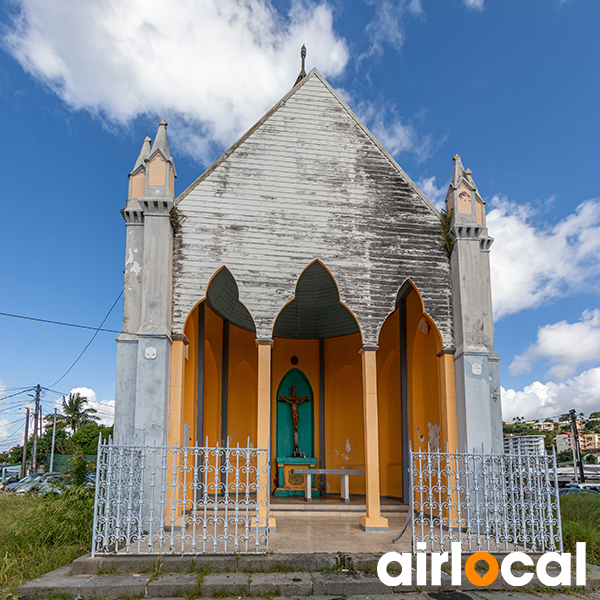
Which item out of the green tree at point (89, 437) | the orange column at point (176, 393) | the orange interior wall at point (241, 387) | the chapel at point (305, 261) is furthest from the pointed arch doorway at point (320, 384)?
the green tree at point (89, 437)

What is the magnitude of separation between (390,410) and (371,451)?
448 centimetres

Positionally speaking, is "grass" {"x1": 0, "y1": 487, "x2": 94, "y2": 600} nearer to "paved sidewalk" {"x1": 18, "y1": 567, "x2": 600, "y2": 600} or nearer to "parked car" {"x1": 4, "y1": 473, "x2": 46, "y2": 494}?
"paved sidewalk" {"x1": 18, "y1": 567, "x2": 600, "y2": 600}

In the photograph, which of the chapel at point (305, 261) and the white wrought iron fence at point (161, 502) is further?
the chapel at point (305, 261)

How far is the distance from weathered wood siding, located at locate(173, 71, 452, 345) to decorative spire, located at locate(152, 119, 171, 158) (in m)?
0.85

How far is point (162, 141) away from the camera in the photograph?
33.2 feet

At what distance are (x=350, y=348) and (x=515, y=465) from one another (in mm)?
7597

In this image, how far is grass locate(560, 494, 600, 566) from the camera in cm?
807

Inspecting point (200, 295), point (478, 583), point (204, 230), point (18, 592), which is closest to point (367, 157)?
point (204, 230)

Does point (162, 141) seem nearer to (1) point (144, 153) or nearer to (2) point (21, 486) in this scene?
(1) point (144, 153)

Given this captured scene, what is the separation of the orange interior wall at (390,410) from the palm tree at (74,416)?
1744 inches

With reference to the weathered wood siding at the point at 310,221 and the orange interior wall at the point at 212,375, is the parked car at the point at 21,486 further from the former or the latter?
the weathered wood siding at the point at 310,221

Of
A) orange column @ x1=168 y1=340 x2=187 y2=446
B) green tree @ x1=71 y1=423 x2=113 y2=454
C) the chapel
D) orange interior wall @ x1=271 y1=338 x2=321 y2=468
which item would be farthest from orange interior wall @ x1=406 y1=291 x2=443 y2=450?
green tree @ x1=71 y1=423 x2=113 y2=454

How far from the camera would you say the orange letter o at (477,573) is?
6.66 metres

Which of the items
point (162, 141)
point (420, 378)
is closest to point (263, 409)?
point (420, 378)
